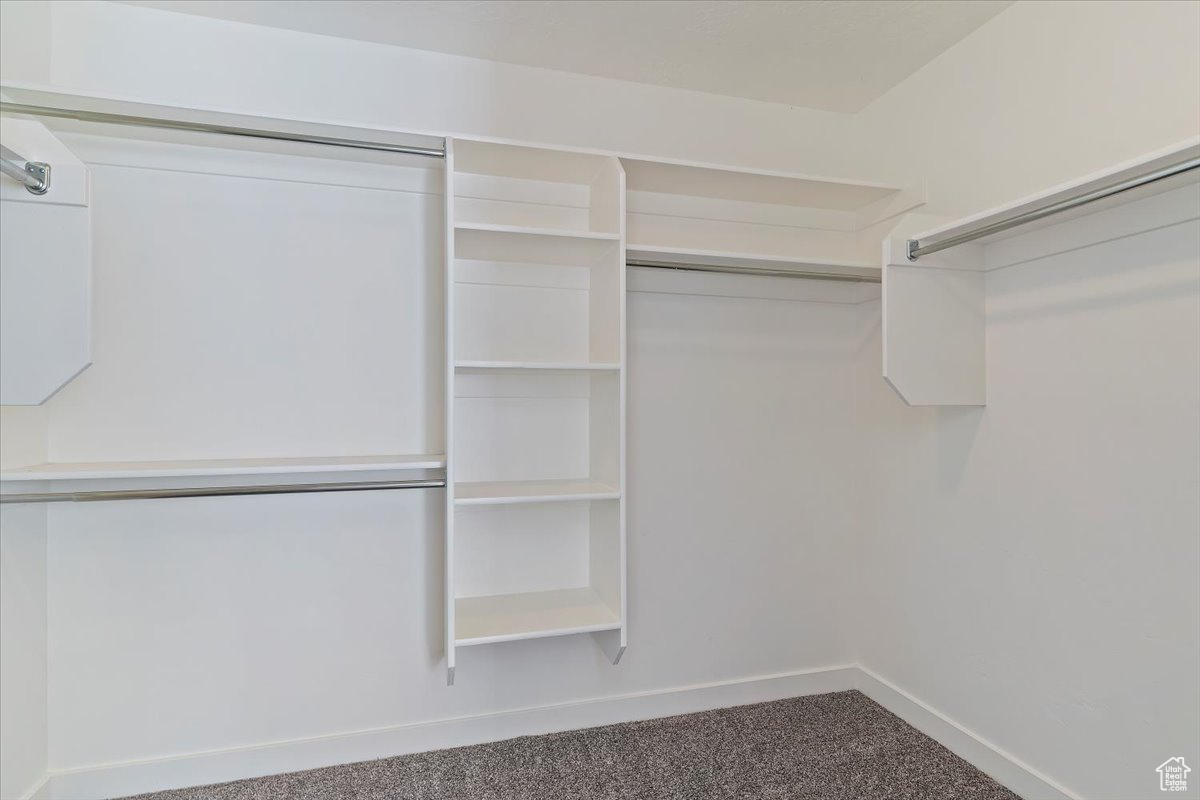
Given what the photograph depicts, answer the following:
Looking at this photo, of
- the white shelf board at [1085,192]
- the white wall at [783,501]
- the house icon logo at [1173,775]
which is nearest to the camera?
the white shelf board at [1085,192]

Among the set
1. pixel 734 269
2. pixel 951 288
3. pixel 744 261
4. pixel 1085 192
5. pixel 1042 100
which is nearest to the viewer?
pixel 1085 192

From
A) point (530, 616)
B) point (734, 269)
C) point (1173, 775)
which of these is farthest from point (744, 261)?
point (1173, 775)

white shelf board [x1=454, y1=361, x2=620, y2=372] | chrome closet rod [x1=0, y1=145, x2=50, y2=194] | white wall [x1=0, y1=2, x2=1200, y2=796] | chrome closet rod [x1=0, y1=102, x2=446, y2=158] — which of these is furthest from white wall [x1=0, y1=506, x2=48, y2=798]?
white shelf board [x1=454, y1=361, x2=620, y2=372]

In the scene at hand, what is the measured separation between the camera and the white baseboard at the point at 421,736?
189 centimetres

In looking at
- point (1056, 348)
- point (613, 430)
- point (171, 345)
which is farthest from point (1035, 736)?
point (171, 345)

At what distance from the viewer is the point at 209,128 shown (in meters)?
1.71

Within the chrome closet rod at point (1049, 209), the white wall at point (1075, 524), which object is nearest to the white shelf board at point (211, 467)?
the chrome closet rod at point (1049, 209)

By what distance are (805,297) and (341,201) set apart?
5.69ft

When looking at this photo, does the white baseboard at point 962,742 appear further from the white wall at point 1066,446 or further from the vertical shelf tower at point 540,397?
the vertical shelf tower at point 540,397

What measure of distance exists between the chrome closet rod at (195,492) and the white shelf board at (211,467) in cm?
4

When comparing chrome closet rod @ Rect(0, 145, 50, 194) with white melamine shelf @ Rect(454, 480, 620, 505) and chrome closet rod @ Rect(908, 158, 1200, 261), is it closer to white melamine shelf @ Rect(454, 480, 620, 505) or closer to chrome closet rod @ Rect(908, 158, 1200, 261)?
white melamine shelf @ Rect(454, 480, 620, 505)

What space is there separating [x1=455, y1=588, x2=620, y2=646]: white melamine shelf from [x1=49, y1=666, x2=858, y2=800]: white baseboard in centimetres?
40

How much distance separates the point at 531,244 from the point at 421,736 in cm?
166

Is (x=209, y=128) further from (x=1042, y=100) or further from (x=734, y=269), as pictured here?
(x=1042, y=100)
